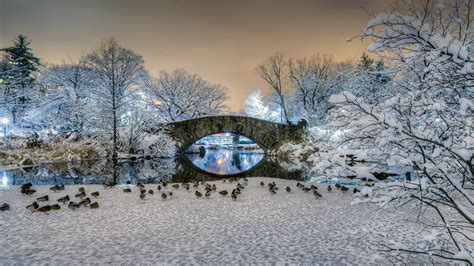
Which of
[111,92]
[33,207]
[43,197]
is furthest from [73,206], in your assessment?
[111,92]

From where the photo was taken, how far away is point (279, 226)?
625cm

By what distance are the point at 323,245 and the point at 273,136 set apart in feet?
89.3

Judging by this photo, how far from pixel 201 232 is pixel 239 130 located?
2577cm

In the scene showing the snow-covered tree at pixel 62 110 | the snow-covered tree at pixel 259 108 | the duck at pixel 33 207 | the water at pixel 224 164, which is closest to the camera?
the duck at pixel 33 207

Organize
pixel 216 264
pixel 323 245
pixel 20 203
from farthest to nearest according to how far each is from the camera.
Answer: pixel 20 203, pixel 323 245, pixel 216 264

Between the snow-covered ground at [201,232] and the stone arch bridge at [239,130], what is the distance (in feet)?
69.0

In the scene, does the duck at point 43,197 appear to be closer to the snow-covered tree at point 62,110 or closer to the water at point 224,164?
the water at point 224,164

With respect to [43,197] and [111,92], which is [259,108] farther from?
[43,197]

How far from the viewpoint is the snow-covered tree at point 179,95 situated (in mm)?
42500

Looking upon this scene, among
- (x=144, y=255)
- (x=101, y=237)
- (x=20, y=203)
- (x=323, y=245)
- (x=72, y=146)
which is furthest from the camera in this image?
(x=72, y=146)

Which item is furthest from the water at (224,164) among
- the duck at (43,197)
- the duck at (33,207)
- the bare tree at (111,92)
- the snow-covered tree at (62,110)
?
the duck at (33,207)

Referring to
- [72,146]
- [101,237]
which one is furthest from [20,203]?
[72,146]

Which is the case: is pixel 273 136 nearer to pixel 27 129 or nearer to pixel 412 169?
pixel 27 129

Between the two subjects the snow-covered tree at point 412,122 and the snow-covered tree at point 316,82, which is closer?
the snow-covered tree at point 412,122
